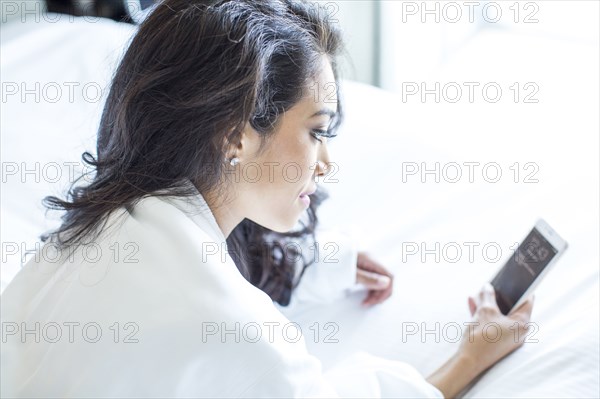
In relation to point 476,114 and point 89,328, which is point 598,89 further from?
point 89,328

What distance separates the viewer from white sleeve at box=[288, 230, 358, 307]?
3.80 ft

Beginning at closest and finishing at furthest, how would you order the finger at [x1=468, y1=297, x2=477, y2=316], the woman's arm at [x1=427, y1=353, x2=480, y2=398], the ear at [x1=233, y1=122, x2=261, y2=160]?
1. the ear at [x1=233, y1=122, x2=261, y2=160]
2. the woman's arm at [x1=427, y1=353, x2=480, y2=398]
3. the finger at [x1=468, y1=297, x2=477, y2=316]

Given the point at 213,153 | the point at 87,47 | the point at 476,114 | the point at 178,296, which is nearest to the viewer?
the point at 178,296

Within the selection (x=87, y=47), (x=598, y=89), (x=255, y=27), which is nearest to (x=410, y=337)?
(x=255, y=27)

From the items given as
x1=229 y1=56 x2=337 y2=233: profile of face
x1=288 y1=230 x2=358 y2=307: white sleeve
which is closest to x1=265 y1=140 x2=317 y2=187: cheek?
x1=229 y1=56 x2=337 y2=233: profile of face

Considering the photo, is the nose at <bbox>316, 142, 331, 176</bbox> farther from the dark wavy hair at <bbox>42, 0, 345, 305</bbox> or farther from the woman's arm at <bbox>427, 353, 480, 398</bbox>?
the woman's arm at <bbox>427, 353, 480, 398</bbox>

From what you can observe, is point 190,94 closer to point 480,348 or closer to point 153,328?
point 153,328

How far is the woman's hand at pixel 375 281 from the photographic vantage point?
1139 millimetres

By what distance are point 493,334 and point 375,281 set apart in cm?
21

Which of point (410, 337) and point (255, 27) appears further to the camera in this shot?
point (410, 337)

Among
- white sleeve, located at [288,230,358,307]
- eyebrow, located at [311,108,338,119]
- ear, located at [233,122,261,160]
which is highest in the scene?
eyebrow, located at [311,108,338,119]

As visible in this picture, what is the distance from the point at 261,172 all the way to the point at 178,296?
0.68ft

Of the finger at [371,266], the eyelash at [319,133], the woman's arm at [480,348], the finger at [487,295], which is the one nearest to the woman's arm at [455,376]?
the woman's arm at [480,348]

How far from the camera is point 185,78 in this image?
2.65 ft
